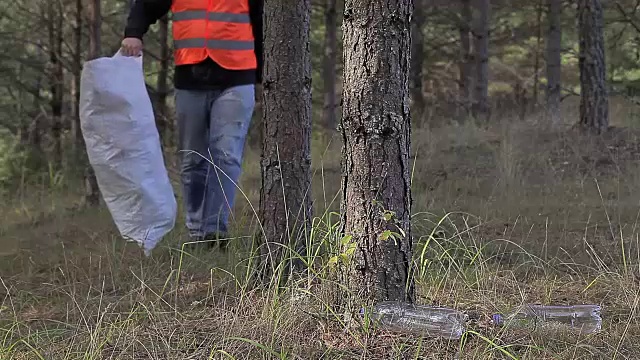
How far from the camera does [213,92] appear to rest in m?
3.97

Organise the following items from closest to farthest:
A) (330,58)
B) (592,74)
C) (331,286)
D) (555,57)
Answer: (331,286)
(592,74)
(555,57)
(330,58)

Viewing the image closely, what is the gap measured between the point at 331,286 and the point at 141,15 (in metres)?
2.43

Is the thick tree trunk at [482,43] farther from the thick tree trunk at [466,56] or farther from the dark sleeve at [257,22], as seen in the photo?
the dark sleeve at [257,22]

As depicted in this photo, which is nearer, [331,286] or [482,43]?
[331,286]

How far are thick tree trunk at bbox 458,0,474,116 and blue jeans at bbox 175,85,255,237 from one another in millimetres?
8914

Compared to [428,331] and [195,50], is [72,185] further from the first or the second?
[428,331]

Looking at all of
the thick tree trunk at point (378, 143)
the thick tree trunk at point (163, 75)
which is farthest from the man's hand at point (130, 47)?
the thick tree trunk at point (163, 75)

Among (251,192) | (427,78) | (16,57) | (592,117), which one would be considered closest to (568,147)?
(592,117)

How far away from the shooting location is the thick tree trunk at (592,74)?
24.6ft

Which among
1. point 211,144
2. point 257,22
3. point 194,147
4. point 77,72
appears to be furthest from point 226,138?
point 77,72

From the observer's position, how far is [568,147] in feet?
22.4

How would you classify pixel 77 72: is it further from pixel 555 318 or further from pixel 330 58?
pixel 555 318

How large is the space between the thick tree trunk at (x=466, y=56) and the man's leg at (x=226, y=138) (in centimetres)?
891

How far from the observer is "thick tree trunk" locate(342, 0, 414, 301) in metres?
2.24
